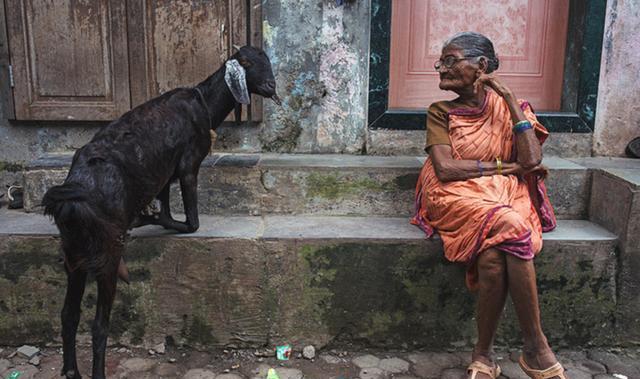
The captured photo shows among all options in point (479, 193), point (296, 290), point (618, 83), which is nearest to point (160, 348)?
point (296, 290)

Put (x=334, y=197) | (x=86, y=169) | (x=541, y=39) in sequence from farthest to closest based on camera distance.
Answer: (x=541, y=39) < (x=334, y=197) < (x=86, y=169)

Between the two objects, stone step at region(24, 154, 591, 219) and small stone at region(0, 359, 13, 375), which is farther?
stone step at region(24, 154, 591, 219)

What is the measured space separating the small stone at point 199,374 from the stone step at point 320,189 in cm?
101

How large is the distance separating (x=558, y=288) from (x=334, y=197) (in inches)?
55.9

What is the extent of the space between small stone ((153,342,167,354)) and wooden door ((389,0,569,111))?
2374mm

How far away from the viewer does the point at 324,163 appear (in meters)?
3.89

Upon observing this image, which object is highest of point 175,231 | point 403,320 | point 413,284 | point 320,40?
point 320,40

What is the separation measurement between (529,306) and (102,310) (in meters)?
1.92

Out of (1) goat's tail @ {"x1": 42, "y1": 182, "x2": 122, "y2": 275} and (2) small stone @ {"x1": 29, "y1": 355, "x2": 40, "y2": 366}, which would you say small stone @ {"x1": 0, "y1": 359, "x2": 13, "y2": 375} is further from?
(1) goat's tail @ {"x1": 42, "y1": 182, "x2": 122, "y2": 275}

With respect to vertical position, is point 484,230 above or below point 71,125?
below

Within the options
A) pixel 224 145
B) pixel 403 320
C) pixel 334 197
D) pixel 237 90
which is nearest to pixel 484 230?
pixel 403 320

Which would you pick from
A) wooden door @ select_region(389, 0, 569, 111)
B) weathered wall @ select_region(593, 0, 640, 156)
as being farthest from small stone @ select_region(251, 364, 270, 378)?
weathered wall @ select_region(593, 0, 640, 156)

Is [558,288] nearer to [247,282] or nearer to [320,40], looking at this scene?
[247,282]

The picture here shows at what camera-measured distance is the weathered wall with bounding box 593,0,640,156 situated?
4207 millimetres
